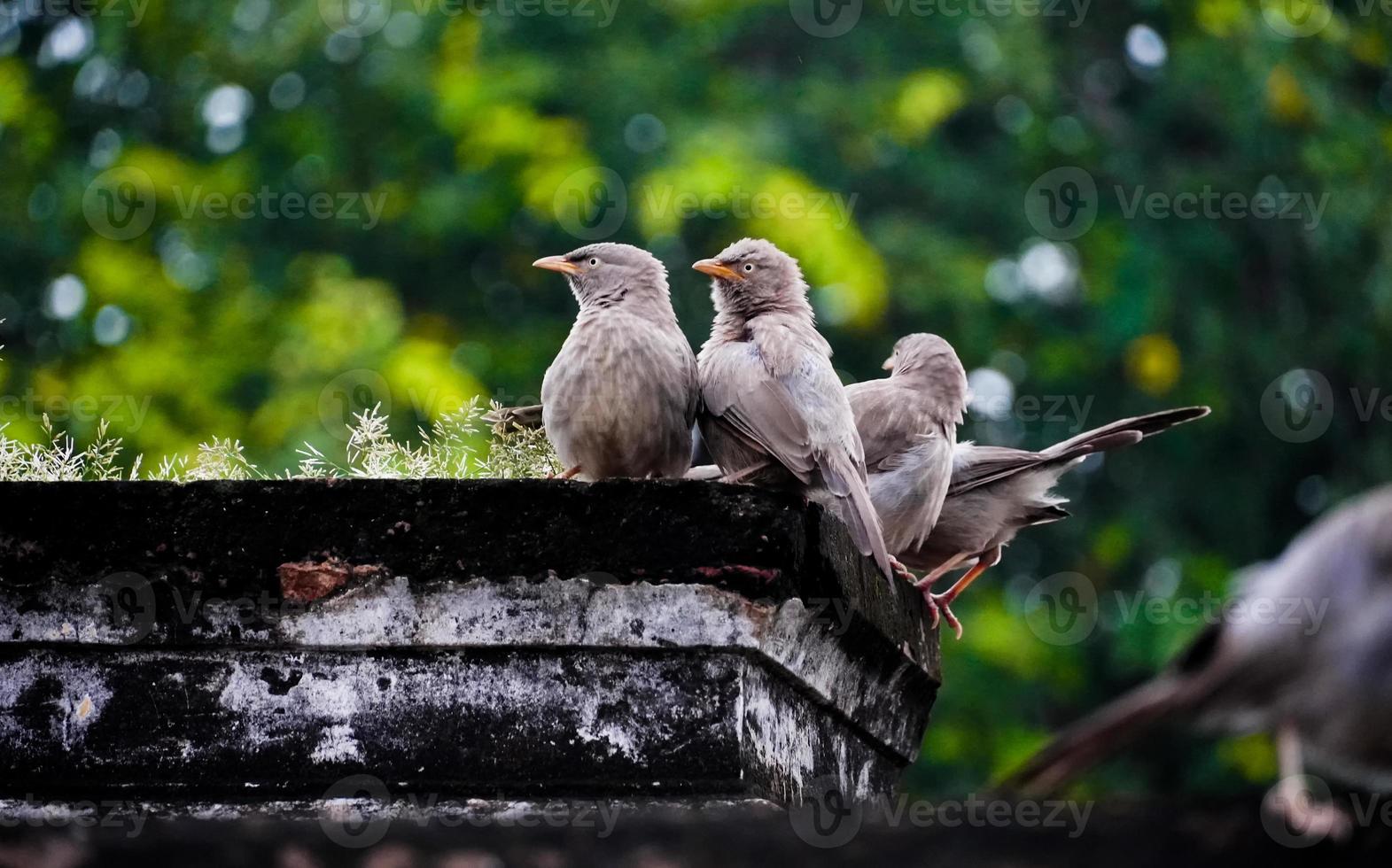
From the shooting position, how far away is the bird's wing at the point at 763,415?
432 cm

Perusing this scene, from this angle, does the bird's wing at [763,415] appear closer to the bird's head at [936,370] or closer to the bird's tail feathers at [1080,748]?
the bird's head at [936,370]

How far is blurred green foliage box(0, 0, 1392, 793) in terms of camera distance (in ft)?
40.1

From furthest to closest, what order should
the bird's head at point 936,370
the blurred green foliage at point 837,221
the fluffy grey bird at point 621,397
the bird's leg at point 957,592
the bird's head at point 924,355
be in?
the blurred green foliage at point 837,221
the bird's head at point 924,355
the bird's head at point 936,370
the bird's leg at point 957,592
the fluffy grey bird at point 621,397

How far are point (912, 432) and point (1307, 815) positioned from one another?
3.23 meters

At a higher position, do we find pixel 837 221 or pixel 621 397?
pixel 837 221

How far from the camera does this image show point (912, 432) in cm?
531

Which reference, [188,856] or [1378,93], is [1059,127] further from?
[188,856]

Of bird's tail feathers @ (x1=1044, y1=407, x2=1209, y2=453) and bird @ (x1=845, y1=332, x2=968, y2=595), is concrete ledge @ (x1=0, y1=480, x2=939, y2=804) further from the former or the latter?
bird's tail feathers @ (x1=1044, y1=407, x2=1209, y2=453)

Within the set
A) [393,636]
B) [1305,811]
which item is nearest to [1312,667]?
[1305,811]

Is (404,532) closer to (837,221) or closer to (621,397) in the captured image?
(621,397)

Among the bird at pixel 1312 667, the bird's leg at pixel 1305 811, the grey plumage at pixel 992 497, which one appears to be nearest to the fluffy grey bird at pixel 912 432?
the grey plumage at pixel 992 497

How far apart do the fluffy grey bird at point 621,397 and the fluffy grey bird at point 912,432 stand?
0.97 m

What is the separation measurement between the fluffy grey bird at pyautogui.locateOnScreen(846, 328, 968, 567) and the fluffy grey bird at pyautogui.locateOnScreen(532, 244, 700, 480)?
968mm

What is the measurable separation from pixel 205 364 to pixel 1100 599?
7.17 m
